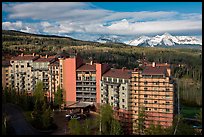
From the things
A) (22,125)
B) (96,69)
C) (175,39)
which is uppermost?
(175,39)

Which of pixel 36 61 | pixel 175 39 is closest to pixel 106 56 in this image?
pixel 36 61

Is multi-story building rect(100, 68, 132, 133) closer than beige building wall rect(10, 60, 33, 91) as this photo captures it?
Yes

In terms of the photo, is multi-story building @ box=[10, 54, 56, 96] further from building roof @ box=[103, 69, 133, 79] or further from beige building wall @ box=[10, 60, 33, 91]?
building roof @ box=[103, 69, 133, 79]

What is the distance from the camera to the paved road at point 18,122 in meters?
6.36

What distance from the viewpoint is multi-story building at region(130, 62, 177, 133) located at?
23.1 feet

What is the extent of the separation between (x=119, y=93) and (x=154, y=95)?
1.11 m

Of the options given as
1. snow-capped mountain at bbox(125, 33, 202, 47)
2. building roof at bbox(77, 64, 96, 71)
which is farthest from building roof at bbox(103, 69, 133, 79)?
snow-capped mountain at bbox(125, 33, 202, 47)

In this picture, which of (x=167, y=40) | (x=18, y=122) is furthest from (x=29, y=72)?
(x=167, y=40)

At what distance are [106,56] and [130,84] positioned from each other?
584 inches

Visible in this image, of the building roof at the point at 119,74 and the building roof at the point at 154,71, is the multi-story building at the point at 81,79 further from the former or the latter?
the building roof at the point at 154,71

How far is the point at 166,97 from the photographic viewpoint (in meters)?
7.09

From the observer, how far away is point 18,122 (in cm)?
704

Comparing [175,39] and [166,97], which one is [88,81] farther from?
[175,39]

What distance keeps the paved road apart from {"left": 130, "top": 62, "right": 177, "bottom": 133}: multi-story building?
2.78m
